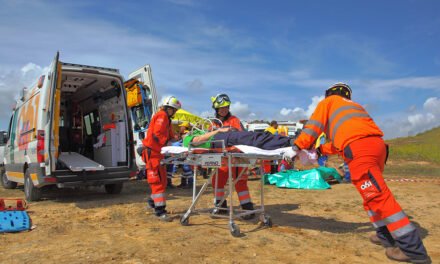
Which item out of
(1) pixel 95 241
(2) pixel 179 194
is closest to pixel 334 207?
(2) pixel 179 194

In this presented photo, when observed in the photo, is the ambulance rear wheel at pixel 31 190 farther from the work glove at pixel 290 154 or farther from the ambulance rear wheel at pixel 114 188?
the work glove at pixel 290 154

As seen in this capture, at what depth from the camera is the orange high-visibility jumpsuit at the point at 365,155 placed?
333 cm

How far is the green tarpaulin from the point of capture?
29.5ft

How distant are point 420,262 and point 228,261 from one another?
1733 millimetres

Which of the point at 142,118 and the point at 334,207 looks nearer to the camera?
the point at 334,207

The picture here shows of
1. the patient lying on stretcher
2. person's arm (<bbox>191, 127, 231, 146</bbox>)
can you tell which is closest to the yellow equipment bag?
the patient lying on stretcher

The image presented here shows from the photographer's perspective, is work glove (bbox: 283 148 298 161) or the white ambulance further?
the white ambulance

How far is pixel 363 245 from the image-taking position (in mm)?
4039

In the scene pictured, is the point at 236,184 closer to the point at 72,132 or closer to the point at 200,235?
the point at 200,235

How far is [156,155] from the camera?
550cm

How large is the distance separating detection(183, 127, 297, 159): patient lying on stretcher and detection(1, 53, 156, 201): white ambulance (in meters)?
2.78

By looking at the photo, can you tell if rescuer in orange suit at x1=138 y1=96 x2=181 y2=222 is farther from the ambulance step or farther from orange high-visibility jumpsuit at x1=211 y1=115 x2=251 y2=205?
the ambulance step

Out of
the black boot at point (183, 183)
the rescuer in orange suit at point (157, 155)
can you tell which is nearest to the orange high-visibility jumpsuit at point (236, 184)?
the rescuer in orange suit at point (157, 155)

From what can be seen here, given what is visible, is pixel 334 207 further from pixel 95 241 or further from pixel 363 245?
pixel 95 241
